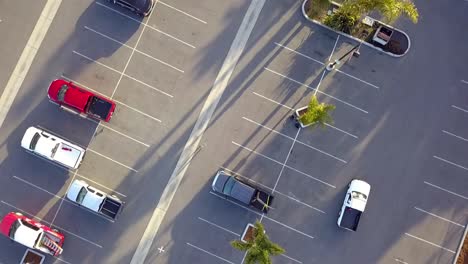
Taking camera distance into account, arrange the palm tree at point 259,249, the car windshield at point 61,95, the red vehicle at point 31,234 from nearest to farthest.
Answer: the palm tree at point 259,249 < the red vehicle at point 31,234 < the car windshield at point 61,95

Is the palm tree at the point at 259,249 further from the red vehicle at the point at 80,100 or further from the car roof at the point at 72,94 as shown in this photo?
the car roof at the point at 72,94

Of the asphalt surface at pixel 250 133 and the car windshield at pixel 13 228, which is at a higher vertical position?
the asphalt surface at pixel 250 133

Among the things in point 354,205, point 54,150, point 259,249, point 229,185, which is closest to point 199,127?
point 229,185

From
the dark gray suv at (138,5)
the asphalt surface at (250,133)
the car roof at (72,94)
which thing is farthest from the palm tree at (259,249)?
the dark gray suv at (138,5)

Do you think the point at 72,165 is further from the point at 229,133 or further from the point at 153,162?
the point at 229,133

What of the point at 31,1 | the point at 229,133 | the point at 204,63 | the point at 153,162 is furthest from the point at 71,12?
the point at 229,133

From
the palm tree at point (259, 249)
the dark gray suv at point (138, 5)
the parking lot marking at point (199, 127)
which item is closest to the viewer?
the palm tree at point (259, 249)

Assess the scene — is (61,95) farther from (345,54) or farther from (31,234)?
(345,54)
